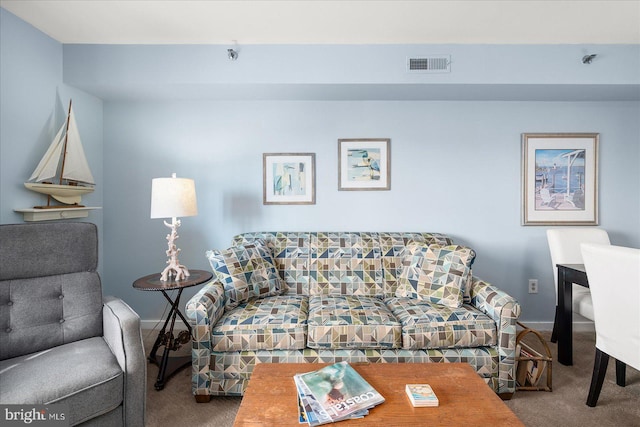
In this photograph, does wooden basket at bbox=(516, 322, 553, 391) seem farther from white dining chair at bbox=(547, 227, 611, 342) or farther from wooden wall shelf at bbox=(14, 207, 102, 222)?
wooden wall shelf at bbox=(14, 207, 102, 222)

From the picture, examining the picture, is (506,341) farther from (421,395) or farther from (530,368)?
(421,395)

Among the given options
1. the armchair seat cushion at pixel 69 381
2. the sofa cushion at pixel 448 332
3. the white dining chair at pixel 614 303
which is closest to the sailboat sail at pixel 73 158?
the armchair seat cushion at pixel 69 381

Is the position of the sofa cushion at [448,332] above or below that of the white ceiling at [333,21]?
below

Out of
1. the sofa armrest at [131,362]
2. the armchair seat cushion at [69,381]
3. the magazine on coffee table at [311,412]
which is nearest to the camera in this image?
the magazine on coffee table at [311,412]

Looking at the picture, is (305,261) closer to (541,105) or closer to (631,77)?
(541,105)

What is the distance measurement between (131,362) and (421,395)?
1.30 m

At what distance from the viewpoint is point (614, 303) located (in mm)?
Result: 1777

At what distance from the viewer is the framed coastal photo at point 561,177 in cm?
298

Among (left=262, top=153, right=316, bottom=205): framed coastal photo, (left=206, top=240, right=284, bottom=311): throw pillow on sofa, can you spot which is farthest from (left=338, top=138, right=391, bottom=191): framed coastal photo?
(left=206, top=240, right=284, bottom=311): throw pillow on sofa

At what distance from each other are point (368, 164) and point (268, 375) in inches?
80.2

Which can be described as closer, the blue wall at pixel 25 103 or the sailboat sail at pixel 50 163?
the blue wall at pixel 25 103

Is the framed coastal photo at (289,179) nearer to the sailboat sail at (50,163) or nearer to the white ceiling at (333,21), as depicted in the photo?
the white ceiling at (333,21)

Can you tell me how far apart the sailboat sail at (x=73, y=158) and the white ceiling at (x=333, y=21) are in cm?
70

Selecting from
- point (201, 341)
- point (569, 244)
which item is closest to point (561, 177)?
point (569, 244)
